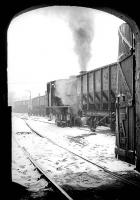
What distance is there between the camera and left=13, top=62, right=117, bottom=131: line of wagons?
42.8 feet

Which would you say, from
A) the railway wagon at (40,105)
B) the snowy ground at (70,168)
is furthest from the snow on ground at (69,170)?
the railway wagon at (40,105)

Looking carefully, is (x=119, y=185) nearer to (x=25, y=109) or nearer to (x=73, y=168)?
(x=73, y=168)

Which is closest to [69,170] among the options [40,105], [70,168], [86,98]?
[70,168]

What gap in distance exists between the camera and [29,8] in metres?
4.66

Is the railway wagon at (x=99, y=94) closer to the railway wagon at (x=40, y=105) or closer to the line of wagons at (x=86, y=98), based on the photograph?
the line of wagons at (x=86, y=98)

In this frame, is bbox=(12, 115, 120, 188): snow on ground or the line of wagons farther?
the line of wagons

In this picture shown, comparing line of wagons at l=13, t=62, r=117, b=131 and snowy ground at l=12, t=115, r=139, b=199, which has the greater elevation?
line of wagons at l=13, t=62, r=117, b=131

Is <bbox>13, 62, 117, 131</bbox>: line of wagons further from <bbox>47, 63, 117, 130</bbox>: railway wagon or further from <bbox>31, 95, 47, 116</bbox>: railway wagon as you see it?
<bbox>31, 95, 47, 116</bbox>: railway wagon

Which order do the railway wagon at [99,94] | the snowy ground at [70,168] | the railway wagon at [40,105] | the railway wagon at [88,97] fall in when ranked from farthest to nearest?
the railway wagon at [40,105] → the railway wagon at [88,97] → the railway wagon at [99,94] → the snowy ground at [70,168]

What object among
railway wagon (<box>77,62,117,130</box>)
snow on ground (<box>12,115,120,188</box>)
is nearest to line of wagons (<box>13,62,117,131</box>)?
railway wagon (<box>77,62,117,130</box>)

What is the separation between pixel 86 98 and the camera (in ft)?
53.9

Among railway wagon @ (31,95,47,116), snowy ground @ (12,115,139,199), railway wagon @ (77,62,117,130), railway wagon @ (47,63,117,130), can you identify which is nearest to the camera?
snowy ground @ (12,115,139,199)

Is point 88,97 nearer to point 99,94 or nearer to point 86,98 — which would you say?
point 86,98

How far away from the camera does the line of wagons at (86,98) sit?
1303 cm
